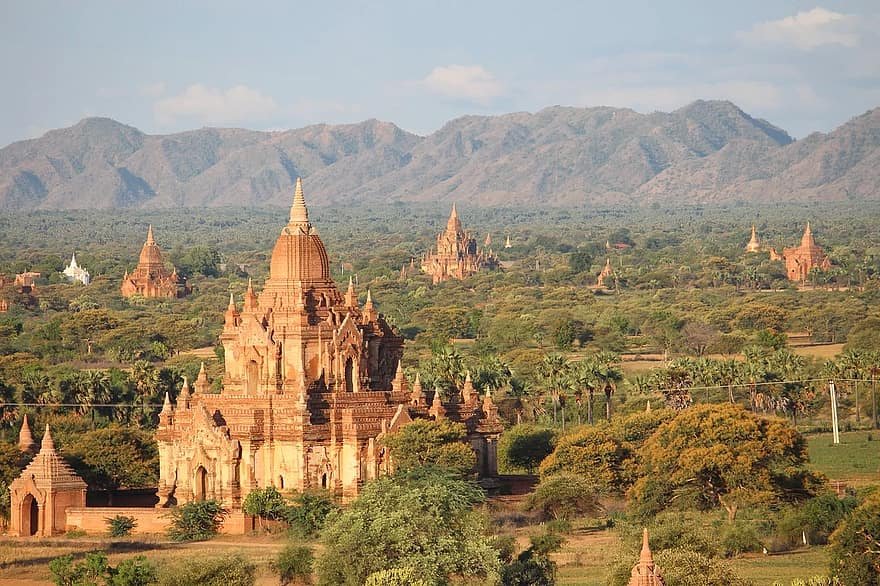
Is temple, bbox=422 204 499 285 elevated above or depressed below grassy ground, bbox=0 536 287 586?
above

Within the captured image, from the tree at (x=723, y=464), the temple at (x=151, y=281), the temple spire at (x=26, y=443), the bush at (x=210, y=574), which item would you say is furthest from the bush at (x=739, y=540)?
the temple at (x=151, y=281)

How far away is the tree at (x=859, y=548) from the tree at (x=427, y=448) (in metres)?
11.8

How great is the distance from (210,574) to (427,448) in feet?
38.9

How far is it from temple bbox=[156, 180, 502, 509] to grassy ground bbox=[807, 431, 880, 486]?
12.1m

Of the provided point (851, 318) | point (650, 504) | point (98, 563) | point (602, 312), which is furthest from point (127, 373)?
point (602, 312)

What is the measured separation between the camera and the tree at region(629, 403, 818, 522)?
53312 mm

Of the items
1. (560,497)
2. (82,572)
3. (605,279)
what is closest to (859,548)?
(560,497)

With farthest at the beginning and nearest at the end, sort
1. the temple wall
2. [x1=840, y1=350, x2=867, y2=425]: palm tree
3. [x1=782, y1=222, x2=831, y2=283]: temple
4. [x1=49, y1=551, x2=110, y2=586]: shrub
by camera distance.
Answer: [x1=782, y1=222, x2=831, y2=283]: temple < [x1=840, y1=350, x2=867, y2=425]: palm tree < the temple wall < [x1=49, y1=551, x2=110, y2=586]: shrub

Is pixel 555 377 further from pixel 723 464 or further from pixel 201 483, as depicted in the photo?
pixel 201 483

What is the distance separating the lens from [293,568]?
46094 millimetres

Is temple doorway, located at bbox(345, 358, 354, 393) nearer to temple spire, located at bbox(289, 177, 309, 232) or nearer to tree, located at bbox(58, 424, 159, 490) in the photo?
temple spire, located at bbox(289, 177, 309, 232)

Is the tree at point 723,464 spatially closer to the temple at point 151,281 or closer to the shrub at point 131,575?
the shrub at point 131,575

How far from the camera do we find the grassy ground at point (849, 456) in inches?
2445

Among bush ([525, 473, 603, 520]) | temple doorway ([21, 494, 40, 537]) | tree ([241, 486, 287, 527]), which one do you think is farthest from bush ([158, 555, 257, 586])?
bush ([525, 473, 603, 520])
